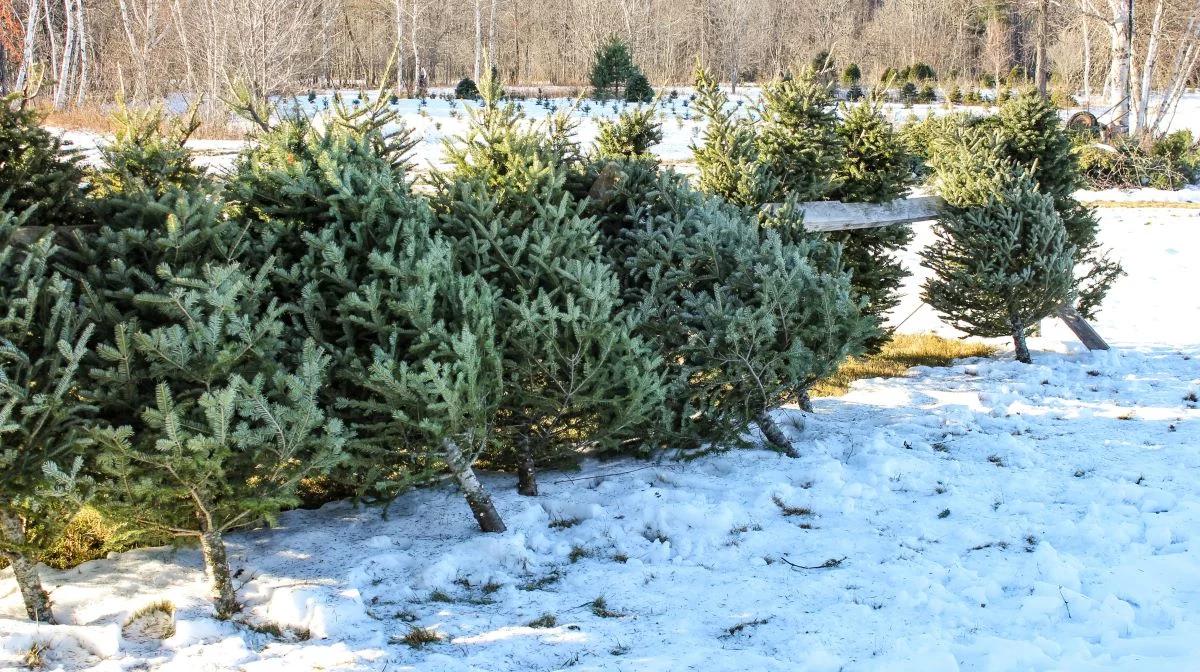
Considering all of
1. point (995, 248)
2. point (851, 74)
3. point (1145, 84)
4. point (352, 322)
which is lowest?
point (352, 322)

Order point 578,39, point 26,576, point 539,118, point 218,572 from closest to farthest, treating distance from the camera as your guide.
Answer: point 26,576
point 218,572
point 539,118
point 578,39

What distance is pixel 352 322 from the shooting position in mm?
4258

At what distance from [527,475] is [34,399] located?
2682 millimetres

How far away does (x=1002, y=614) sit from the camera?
3.73 m

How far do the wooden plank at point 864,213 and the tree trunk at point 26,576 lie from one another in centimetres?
588

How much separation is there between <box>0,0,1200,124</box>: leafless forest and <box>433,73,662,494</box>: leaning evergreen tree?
20676mm

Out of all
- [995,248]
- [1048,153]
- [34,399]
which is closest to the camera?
[34,399]

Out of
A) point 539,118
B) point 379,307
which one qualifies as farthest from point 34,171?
point 539,118

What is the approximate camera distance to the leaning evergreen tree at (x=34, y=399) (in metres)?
3.20

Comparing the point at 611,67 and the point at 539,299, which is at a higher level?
the point at 611,67

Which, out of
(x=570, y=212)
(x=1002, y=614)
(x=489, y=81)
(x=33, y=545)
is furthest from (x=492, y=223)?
(x=1002, y=614)

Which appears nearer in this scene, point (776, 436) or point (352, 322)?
point (352, 322)

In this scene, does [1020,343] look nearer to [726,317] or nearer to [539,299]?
[726,317]

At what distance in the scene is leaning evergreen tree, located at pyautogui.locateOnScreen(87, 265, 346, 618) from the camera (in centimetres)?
333
